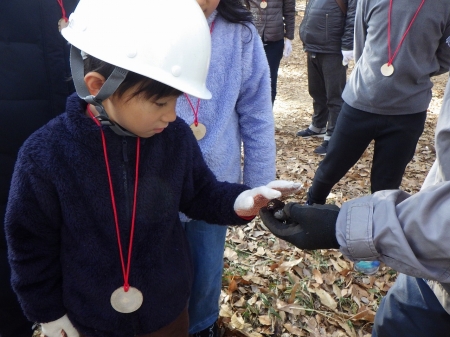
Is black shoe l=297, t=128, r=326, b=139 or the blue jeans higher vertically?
the blue jeans

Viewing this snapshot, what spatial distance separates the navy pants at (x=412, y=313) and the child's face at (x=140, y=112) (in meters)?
1.28

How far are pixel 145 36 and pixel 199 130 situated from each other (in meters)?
0.64

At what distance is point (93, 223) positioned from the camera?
1.57m

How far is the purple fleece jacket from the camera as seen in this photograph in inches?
59.1

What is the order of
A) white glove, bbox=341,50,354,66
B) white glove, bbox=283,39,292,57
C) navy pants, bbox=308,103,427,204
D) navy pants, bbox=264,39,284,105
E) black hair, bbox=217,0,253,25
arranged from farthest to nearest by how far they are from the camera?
1. white glove, bbox=283,39,292,57
2. navy pants, bbox=264,39,284,105
3. white glove, bbox=341,50,354,66
4. navy pants, bbox=308,103,427,204
5. black hair, bbox=217,0,253,25

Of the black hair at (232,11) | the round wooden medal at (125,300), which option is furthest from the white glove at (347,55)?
the round wooden medal at (125,300)

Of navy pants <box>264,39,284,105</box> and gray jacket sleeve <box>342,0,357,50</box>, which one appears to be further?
navy pants <box>264,39,284,105</box>

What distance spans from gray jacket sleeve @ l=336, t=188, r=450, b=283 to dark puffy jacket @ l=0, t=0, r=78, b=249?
1408 millimetres

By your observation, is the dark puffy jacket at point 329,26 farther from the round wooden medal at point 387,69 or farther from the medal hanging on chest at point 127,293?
the medal hanging on chest at point 127,293

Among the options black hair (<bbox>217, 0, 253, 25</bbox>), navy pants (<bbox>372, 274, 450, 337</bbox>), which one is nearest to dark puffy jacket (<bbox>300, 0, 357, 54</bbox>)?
black hair (<bbox>217, 0, 253, 25</bbox>)

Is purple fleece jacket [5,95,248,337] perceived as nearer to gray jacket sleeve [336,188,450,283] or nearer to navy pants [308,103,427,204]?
gray jacket sleeve [336,188,450,283]

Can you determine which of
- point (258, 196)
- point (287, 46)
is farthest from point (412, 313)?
point (287, 46)

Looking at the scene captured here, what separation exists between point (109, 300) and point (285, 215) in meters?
0.79

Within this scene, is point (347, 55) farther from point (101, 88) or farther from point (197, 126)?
point (101, 88)
